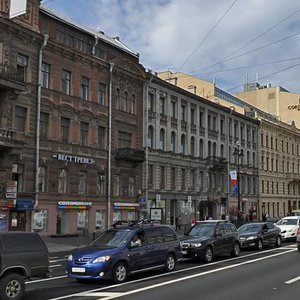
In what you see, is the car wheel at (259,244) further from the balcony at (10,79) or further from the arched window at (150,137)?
the arched window at (150,137)

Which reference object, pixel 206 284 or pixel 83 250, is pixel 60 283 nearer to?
pixel 83 250

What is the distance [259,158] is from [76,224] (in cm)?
3907

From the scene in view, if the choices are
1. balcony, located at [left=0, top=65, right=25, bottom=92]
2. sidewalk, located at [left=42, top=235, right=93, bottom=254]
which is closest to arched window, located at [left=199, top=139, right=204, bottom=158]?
sidewalk, located at [left=42, top=235, right=93, bottom=254]

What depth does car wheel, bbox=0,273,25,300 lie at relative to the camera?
10578 millimetres

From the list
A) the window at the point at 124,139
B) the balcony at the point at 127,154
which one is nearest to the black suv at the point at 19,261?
the balcony at the point at 127,154

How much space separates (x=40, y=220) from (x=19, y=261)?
2419 cm

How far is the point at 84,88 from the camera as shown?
40156mm

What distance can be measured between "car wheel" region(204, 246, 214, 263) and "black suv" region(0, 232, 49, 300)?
852cm

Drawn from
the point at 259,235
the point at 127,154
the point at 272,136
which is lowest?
the point at 259,235

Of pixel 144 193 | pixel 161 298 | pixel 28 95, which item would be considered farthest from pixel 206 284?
pixel 144 193

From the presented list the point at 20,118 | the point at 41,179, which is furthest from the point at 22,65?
the point at 41,179

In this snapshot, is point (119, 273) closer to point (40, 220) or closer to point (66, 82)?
point (40, 220)

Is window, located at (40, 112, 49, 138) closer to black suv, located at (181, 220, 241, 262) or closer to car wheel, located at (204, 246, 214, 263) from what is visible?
black suv, located at (181, 220, 241, 262)

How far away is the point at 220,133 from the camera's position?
60.4 metres
